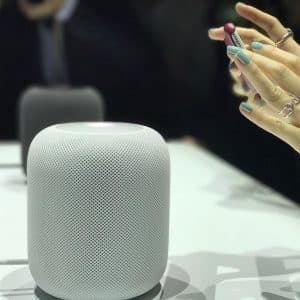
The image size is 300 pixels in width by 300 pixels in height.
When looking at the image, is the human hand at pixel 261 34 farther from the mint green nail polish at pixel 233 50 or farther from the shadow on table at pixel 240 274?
the shadow on table at pixel 240 274

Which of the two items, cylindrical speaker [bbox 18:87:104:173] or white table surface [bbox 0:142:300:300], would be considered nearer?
white table surface [bbox 0:142:300:300]

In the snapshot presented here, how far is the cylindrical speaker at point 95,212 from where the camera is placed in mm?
638

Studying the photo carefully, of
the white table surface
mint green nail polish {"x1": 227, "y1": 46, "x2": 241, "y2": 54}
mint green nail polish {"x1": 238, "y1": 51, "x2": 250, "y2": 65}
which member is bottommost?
the white table surface

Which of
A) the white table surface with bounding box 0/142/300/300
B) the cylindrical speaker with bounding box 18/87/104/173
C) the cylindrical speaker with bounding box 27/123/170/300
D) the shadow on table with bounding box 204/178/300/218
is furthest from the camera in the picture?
→ the cylindrical speaker with bounding box 18/87/104/173

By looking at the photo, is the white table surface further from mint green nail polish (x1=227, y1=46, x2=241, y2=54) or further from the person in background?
the person in background

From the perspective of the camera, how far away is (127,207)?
0.65m

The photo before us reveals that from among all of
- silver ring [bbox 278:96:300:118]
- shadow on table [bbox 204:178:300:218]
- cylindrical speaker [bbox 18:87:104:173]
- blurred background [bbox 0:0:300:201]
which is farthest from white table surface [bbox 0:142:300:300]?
blurred background [bbox 0:0:300:201]

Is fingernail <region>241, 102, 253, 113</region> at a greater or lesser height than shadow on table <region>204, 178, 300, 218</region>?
greater

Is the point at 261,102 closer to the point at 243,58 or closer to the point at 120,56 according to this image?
the point at 243,58

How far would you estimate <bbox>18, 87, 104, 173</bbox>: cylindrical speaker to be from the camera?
128 cm

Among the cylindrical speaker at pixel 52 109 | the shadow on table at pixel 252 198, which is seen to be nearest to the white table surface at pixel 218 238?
the shadow on table at pixel 252 198

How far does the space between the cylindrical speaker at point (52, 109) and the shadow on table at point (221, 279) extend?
0.54 m

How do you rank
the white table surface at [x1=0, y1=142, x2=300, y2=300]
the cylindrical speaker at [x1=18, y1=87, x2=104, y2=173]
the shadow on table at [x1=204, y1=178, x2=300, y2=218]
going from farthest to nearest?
the cylindrical speaker at [x1=18, y1=87, x2=104, y2=173] → the shadow on table at [x1=204, y1=178, x2=300, y2=218] → the white table surface at [x1=0, y1=142, x2=300, y2=300]

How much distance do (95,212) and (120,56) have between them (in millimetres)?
1687
